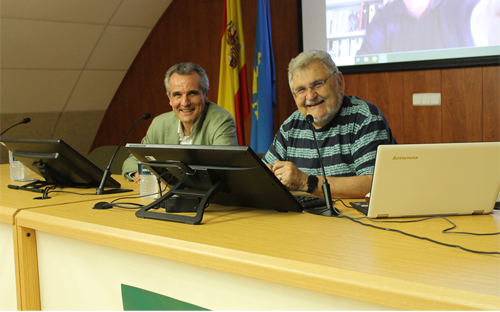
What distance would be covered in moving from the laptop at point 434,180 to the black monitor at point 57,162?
127 centimetres

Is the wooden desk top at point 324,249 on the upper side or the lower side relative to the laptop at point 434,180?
lower

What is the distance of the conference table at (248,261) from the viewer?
33.3 inches

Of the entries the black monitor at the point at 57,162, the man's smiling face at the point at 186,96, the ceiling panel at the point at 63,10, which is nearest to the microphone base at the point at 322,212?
the black monitor at the point at 57,162

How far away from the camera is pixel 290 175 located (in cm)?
165

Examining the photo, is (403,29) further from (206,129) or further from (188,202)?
(188,202)

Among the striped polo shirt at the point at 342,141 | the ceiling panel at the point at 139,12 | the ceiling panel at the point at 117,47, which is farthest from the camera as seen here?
the ceiling panel at the point at 117,47

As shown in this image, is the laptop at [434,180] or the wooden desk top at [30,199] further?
the wooden desk top at [30,199]

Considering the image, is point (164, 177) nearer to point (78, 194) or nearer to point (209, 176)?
point (209, 176)

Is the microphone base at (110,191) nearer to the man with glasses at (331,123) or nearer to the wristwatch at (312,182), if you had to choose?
the man with glasses at (331,123)

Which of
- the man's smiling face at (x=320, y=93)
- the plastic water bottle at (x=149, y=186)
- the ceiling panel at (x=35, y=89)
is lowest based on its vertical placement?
the plastic water bottle at (x=149, y=186)

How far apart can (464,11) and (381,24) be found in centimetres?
61

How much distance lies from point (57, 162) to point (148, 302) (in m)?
0.97

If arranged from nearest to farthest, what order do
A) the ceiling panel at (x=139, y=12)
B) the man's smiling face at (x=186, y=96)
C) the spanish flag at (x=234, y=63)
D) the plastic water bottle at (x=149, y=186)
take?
the plastic water bottle at (x=149, y=186), the man's smiling face at (x=186, y=96), the spanish flag at (x=234, y=63), the ceiling panel at (x=139, y=12)

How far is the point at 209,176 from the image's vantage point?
4.50 feet
